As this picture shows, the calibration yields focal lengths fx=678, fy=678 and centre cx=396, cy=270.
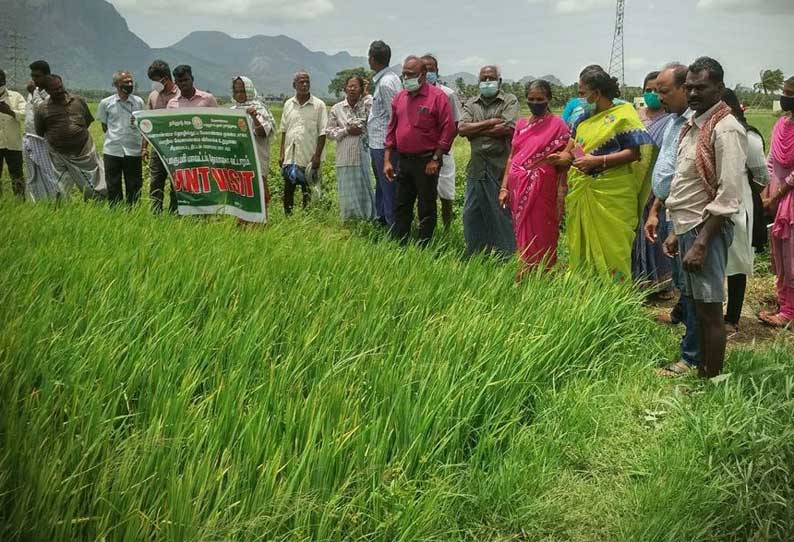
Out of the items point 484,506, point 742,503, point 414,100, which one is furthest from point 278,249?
point 742,503

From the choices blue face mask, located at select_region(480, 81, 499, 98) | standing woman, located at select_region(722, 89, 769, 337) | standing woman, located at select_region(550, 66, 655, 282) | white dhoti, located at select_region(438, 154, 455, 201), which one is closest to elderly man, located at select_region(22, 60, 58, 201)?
white dhoti, located at select_region(438, 154, 455, 201)

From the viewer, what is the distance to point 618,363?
3.33 metres

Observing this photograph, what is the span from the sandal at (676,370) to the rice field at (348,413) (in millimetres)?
118

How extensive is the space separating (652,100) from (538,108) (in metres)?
1.02

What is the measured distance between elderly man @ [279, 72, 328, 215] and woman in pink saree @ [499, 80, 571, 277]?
266 centimetres

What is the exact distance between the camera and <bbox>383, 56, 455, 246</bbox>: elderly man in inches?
207

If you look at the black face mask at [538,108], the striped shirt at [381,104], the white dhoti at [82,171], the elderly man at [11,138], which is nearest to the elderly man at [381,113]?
the striped shirt at [381,104]

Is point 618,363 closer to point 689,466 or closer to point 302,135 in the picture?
point 689,466

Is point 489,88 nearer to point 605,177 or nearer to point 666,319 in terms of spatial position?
point 605,177

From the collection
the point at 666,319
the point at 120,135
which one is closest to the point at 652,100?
the point at 666,319

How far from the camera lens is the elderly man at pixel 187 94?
19.3 ft

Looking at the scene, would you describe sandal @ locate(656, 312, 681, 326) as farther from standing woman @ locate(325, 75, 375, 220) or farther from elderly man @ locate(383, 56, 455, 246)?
standing woman @ locate(325, 75, 375, 220)

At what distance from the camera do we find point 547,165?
15.4 feet

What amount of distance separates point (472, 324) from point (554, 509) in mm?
980
